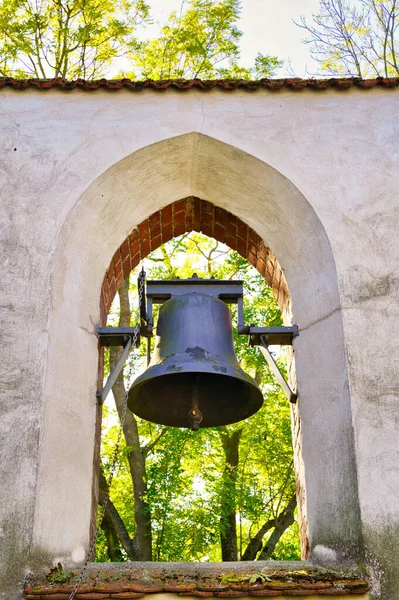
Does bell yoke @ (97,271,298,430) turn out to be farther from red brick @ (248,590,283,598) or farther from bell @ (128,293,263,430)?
red brick @ (248,590,283,598)

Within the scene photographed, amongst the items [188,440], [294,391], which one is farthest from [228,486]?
[294,391]

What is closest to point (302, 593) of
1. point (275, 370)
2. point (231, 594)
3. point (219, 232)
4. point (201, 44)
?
point (231, 594)

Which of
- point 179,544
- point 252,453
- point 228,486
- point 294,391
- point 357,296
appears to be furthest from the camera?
point 252,453

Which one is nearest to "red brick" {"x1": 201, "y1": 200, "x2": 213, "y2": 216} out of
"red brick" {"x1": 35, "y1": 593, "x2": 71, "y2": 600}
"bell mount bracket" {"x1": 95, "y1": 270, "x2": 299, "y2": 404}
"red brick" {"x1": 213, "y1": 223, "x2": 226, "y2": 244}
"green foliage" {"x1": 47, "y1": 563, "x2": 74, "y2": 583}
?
"red brick" {"x1": 213, "y1": 223, "x2": 226, "y2": 244}

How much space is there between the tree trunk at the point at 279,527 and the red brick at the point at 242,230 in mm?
7191

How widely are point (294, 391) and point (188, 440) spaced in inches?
313

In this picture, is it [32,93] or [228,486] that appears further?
[228,486]

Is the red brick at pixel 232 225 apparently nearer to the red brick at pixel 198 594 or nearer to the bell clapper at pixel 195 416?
the bell clapper at pixel 195 416

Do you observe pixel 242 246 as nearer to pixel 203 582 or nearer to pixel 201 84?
pixel 201 84

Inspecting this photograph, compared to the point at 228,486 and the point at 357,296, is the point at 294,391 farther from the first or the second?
the point at 228,486

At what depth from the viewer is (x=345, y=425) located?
4.48m

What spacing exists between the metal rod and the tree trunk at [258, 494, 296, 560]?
7.66m

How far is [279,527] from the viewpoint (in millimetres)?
12133

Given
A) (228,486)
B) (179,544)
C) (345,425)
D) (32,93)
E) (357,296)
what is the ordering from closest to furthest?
(345,425), (357,296), (32,93), (179,544), (228,486)
